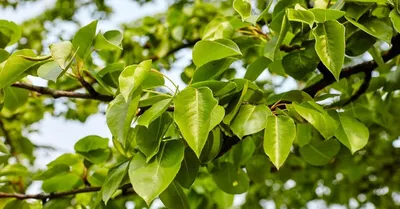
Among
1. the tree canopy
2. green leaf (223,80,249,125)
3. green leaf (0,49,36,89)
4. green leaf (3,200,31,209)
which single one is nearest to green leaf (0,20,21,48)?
the tree canopy

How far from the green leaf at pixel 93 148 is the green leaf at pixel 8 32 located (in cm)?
17

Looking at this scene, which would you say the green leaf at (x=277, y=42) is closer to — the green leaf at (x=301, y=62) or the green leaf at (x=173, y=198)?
the green leaf at (x=301, y=62)

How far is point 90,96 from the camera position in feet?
2.30

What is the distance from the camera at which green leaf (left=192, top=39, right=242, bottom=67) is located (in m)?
0.59

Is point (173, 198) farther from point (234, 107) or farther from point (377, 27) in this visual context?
point (377, 27)

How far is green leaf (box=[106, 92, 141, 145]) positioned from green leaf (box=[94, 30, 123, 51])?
82 mm

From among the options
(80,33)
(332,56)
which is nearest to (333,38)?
(332,56)

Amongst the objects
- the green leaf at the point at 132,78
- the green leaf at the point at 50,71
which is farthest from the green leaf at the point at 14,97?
the green leaf at the point at 132,78

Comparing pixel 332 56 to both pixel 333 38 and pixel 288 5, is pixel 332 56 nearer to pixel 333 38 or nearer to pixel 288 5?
pixel 333 38

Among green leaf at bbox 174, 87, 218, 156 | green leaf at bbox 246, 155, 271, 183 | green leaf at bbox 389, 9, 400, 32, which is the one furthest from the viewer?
green leaf at bbox 246, 155, 271, 183

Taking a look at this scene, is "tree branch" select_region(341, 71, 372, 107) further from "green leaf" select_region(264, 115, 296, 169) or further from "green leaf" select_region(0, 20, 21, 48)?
"green leaf" select_region(0, 20, 21, 48)

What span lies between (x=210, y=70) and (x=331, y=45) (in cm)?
14

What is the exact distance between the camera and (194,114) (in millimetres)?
524

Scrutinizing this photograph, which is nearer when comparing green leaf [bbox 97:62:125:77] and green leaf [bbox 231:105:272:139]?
green leaf [bbox 231:105:272:139]
